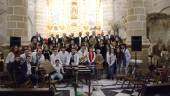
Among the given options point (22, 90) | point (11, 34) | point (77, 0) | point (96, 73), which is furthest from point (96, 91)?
point (77, 0)

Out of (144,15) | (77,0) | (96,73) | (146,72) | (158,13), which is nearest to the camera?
(146,72)

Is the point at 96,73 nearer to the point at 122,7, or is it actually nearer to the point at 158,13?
the point at 158,13

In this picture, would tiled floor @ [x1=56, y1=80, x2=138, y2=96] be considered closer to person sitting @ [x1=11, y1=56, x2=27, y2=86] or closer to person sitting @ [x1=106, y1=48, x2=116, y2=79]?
person sitting @ [x1=11, y1=56, x2=27, y2=86]

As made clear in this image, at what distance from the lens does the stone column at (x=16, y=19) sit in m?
14.9

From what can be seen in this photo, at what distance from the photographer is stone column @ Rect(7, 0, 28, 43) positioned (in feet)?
48.9

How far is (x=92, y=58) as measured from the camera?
14.7 metres

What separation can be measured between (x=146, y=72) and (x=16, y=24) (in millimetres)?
6389

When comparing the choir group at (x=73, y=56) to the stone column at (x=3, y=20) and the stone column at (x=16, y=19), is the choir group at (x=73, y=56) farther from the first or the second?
the stone column at (x=3, y=20)

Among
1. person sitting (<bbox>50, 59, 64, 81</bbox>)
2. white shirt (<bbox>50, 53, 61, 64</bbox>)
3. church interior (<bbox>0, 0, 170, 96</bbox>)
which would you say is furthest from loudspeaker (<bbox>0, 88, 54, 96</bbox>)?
white shirt (<bbox>50, 53, 61, 64</bbox>)

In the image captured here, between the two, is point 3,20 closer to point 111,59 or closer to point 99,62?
point 99,62

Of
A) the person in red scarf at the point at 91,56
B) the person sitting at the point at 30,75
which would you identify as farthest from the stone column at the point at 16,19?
the person sitting at the point at 30,75

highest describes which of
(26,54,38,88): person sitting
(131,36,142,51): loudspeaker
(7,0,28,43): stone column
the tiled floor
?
(7,0,28,43): stone column

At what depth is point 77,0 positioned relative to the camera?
77.4 feet

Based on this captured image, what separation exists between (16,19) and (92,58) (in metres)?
3.49
